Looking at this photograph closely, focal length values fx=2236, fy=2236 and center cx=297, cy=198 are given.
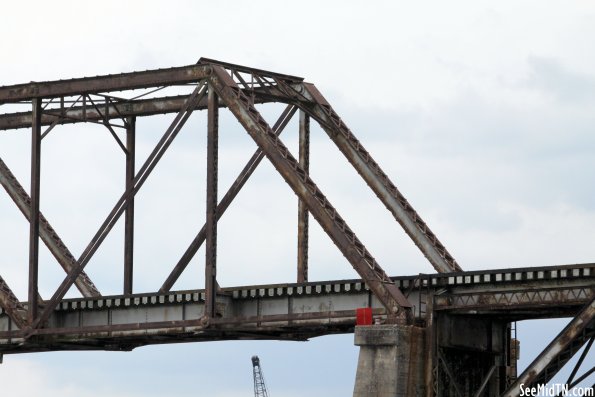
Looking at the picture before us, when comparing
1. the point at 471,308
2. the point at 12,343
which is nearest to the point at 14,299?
the point at 12,343

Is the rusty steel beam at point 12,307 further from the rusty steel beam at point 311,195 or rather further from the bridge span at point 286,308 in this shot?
the rusty steel beam at point 311,195

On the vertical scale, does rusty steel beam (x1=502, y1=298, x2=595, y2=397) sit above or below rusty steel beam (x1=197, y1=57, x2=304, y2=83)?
below

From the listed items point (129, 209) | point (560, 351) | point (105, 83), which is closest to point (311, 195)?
point (105, 83)

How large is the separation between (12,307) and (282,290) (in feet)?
44.4

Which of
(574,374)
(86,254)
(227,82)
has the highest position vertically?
(227,82)

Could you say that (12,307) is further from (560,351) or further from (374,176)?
(560,351)

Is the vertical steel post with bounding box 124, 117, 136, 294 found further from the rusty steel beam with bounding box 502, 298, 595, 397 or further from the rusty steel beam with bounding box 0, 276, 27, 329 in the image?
the rusty steel beam with bounding box 502, 298, 595, 397

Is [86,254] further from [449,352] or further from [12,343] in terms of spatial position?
[449,352]

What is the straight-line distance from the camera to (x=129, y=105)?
96438mm

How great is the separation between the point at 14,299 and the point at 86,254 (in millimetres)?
5241

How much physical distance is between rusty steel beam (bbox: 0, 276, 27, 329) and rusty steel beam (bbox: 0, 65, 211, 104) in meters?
7.88

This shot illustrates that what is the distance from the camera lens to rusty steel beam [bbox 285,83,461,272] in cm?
8681

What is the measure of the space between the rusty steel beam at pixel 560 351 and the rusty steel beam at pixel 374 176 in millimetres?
11035

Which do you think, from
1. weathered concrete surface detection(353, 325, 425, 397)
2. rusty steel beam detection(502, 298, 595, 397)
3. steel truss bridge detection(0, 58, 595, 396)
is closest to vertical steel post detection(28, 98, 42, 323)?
steel truss bridge detection(0, 58, 595, 396)
